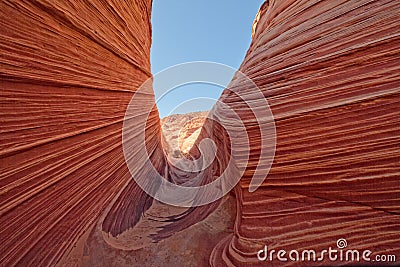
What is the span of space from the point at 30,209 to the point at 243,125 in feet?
4.93

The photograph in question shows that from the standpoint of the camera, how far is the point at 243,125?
1651 millimetres

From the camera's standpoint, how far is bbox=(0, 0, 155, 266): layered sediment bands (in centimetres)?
111

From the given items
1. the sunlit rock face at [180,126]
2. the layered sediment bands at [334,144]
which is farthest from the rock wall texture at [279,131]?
the sunlit rock face at [180,126]

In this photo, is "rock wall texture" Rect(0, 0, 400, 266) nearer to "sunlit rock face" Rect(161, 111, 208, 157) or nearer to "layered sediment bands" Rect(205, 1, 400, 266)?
"layered sediment bands" Rect(205, 1, 400, 266)

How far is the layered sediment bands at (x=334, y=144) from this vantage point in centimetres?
105

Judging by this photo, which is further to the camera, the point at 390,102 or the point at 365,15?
the point at 365,15

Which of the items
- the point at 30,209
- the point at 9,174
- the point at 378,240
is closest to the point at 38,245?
the point at 30,209

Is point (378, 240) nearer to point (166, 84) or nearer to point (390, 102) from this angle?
point (390, 102)
